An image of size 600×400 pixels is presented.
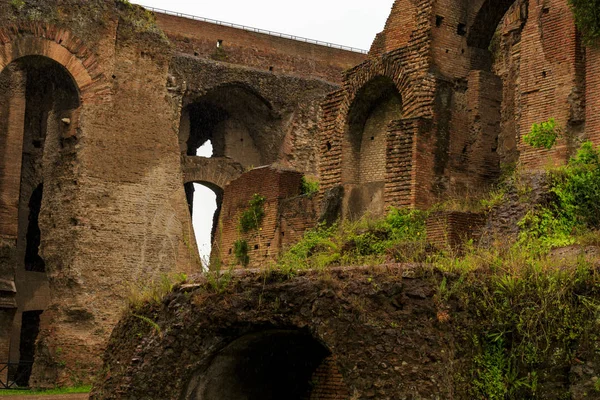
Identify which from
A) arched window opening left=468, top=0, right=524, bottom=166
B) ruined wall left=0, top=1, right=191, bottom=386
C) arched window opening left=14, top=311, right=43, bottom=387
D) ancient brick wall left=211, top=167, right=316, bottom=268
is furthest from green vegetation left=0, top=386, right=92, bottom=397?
arched window opening left=468, top=0, right=524, bottom=166

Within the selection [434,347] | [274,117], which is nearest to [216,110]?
[274,117]

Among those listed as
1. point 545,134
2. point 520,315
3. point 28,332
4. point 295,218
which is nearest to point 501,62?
point 545,134

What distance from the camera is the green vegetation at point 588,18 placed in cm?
1481

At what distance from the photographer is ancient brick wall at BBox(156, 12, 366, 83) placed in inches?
1110

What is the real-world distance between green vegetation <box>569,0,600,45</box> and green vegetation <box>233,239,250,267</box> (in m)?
7.37

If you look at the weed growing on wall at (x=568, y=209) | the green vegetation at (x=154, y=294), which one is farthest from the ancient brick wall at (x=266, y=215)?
the green vegetation at (x=154, y=294)

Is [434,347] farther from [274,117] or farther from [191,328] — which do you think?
[274,117]

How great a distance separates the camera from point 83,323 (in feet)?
61.6

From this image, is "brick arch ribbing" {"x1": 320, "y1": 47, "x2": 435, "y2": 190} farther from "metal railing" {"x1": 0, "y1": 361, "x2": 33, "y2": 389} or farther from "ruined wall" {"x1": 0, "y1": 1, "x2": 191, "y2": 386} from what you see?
"metal railing" {"x1": 0, "y1": 361, "x2": 33, "y2": 389}

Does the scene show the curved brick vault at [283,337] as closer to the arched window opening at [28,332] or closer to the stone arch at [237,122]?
the arched window opening at [28,332]

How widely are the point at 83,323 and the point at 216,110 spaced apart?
348 inches

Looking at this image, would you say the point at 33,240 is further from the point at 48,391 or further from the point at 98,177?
the point at 48,391

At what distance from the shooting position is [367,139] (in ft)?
61.0

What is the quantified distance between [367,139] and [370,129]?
7.0 inches
